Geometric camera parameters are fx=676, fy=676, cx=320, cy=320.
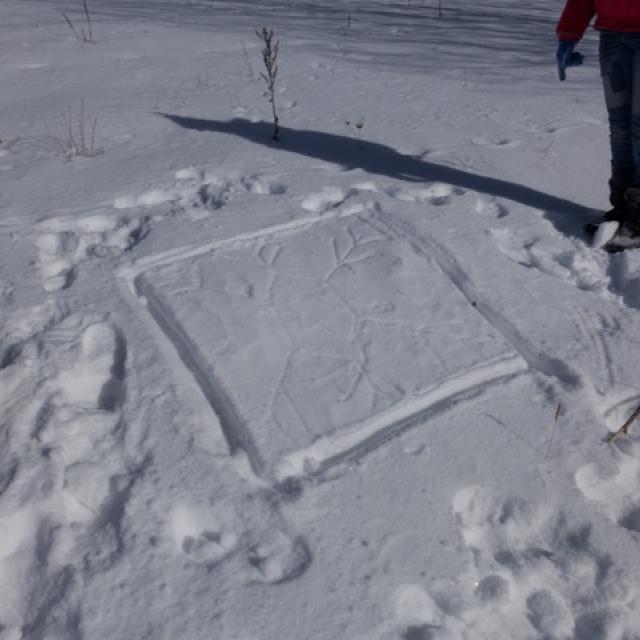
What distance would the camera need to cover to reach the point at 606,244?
305 cm

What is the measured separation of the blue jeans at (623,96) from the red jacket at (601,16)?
4 centimetres

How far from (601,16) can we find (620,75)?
264mm

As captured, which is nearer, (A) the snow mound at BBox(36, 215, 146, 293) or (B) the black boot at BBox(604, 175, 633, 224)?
(A) the snow mound at BBox(36, 215, 146, 293)

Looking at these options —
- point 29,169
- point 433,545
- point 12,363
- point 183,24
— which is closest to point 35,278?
point 12,363

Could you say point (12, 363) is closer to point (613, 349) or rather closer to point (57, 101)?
point (613, 349)

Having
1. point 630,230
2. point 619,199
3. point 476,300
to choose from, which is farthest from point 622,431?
point 619,199

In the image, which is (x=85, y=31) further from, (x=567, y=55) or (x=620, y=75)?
(x=620, y=75)

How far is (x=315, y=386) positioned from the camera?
2.32 meters

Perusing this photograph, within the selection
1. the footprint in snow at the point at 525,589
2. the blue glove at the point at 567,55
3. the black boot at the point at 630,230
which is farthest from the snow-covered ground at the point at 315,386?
the blue glove at the point at 567,55

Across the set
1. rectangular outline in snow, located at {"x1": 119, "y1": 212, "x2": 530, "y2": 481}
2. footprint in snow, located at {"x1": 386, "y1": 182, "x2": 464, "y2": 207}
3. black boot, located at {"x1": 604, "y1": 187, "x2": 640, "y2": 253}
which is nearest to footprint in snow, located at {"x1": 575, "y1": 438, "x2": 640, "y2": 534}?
rectangular outline in snow, located at {"x1": 119, "y1": 212, "x2": 530, "y2": 481}

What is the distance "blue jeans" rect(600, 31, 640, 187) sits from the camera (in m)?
2.90

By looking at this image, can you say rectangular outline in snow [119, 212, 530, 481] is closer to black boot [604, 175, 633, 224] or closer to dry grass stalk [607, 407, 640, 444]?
dry grass stalk [607, 407, 640, 444]

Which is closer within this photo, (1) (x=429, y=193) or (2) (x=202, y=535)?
(2) (x=202, y=535)

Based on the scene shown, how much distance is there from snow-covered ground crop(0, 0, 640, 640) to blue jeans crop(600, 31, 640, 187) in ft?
1.13
